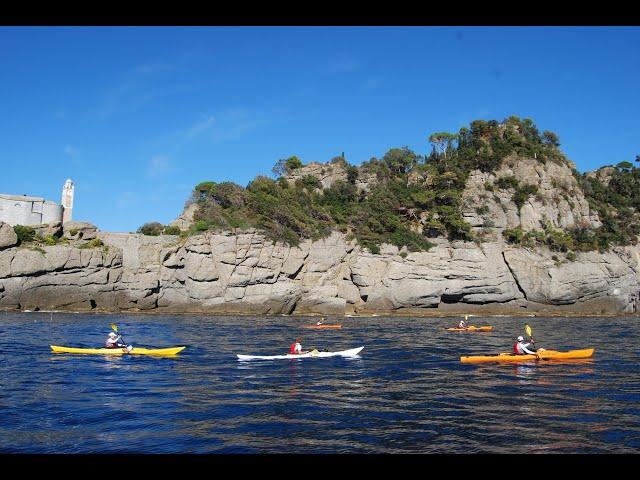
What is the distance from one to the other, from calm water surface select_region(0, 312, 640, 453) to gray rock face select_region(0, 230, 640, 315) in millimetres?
29343

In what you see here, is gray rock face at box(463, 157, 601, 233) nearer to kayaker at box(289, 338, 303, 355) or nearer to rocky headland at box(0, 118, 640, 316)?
rocky headland at box(0, 118, 640, 316)

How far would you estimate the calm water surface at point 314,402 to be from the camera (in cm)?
1228

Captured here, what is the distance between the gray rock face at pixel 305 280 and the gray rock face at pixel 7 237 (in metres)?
5.07

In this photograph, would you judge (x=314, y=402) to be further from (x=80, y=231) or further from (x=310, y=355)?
(x=80, y=231)

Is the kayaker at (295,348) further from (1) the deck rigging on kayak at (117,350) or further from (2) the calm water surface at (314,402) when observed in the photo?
(1) the deck rigging on kayak at (117,350)

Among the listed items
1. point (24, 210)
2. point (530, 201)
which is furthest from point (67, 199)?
point (530, 201)

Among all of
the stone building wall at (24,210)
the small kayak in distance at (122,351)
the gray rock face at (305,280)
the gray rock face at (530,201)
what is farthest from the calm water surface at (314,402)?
the stone building wall at (24,210)

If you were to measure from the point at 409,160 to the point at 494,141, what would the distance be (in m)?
12.6

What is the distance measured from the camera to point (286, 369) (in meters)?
22.8

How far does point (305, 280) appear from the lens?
207ft

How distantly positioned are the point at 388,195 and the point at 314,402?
191 ft
